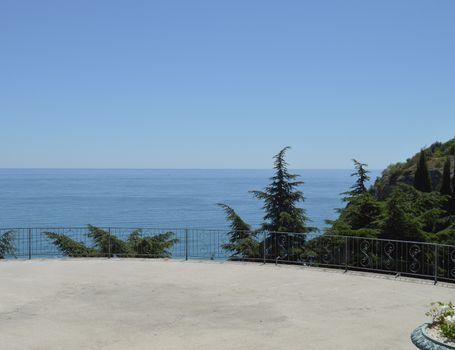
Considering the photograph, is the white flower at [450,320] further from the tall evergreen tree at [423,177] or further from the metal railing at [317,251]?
the tall evergreen tree at [423,177]

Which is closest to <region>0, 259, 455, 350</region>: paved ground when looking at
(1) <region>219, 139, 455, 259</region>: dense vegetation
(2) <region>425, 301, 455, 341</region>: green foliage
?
(2) <region>425, 301, 455, 341</region>: green foliage

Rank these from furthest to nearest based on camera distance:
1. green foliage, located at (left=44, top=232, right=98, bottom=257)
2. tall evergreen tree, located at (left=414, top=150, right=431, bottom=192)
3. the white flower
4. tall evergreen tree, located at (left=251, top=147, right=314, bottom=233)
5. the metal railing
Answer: tall evergreen tree, located at (left=414, top=150, right=431, bottom=192) → tall evergreen tree, located at (left=251, top=147, right=314, bottom=233) → green foliage, located at (left=44, top=232, right=98, bottom=257) → the metal railing → the white flower

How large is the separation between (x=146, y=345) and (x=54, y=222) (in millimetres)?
55434

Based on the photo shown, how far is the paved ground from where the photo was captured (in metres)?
8.41

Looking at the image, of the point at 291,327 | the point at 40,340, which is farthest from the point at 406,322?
the point at 40,340

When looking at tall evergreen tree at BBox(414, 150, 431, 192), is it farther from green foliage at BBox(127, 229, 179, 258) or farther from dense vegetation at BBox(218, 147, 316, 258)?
green foliage at BBox(127, 229, 179, 258)

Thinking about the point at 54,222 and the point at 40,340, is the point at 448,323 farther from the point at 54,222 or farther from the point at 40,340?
the point at 54,222

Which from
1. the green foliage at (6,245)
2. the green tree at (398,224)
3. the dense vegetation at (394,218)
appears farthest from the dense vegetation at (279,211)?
the green foliage at (6,245)

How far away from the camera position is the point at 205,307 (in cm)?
1049

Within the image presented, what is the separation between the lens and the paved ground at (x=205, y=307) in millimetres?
8406

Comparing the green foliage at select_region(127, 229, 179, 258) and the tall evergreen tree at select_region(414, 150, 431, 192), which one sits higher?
the tall evergreen tree at select_region(414, 150, 431, 192)

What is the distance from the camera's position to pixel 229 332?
8812 millimetres

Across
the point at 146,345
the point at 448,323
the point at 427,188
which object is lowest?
the point at 146,345

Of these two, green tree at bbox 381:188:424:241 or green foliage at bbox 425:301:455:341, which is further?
green tree at bbox 381:188:424:241
